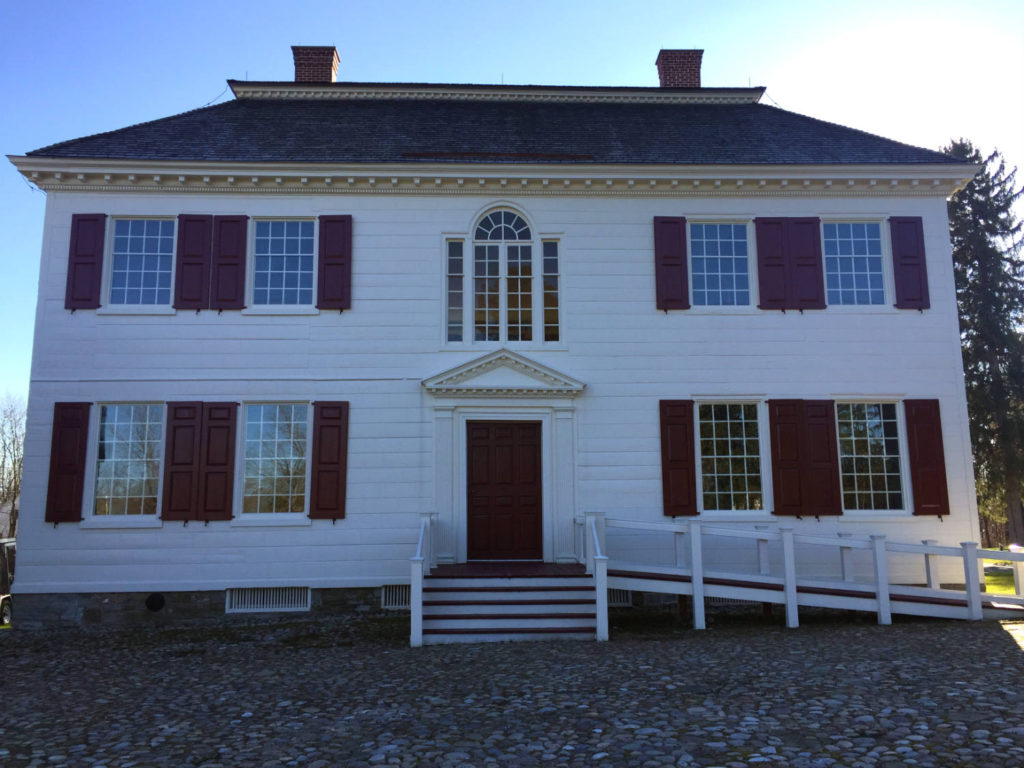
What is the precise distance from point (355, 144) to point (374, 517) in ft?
21.4

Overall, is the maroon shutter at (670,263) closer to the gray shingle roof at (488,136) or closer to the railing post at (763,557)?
the gray shingle roof at (488,136)

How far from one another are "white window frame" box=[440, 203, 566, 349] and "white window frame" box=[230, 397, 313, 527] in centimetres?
265

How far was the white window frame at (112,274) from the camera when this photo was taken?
37.3ft

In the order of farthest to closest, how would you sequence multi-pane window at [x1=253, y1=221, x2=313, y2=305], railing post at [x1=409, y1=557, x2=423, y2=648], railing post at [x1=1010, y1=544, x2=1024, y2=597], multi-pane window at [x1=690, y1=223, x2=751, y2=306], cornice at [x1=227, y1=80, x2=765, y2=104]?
1. cornice at [x1=227, y1=80, x2=765, y2=104]
2. multi-pane window at [x1=690, y1=223, x2=751, y2=306]
3. multi-pane window at [x1=253, y1=221, x2=313, y2=305]
4. railing post at [x1=1010, y1=544, x2=1024, y2=597]
5. railing post at [x1=409, y1=557, x2=423, y2=648]

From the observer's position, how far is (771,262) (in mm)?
11977

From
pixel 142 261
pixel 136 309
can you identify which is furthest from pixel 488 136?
pixel 136 309

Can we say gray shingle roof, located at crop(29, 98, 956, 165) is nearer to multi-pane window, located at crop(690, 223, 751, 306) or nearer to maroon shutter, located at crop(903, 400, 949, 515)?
multi-pane window, located at crop(690, 223, 751, 306)

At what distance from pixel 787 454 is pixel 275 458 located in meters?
8.28

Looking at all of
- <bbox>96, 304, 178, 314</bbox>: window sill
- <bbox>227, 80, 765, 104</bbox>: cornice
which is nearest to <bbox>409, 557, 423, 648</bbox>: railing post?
<bbox>96, 304, 178, 314</bbox>: window sill

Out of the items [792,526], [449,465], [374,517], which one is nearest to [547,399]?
[449,465]

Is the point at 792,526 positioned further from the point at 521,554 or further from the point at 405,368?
the point at 405,368

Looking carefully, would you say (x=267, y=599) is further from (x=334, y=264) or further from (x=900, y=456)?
(x=900, y=456)

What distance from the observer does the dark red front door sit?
37.0ft

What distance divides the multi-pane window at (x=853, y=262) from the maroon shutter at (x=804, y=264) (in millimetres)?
248
